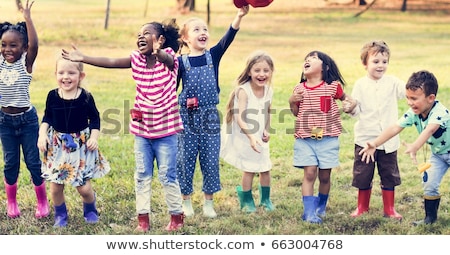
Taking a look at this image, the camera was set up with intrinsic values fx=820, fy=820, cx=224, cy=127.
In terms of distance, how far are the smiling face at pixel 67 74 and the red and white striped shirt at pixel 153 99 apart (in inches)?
15.9

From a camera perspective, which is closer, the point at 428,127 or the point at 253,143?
the point at 428,127

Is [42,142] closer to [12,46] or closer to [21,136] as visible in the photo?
[21,136]

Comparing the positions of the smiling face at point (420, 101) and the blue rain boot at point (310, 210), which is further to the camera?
the blue rain boot at point (310, 210)

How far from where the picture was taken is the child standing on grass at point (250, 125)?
18.8 feet

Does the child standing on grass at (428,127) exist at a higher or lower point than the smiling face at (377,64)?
lower

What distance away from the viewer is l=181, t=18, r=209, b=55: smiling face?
5547 mm

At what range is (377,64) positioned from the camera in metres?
5.68

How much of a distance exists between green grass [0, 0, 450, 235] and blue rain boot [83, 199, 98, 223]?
64 mm

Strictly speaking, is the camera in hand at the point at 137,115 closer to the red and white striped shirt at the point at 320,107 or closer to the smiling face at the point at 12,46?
the smiling face at the point at 12,46

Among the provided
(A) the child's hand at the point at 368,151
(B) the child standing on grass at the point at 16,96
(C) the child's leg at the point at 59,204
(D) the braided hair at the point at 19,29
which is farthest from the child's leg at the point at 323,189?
(D) the braided hair at the point at 19,29

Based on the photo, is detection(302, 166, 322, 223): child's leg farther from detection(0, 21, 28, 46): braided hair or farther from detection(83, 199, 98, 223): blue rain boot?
detection(0, 21, 28, 46): braided hair

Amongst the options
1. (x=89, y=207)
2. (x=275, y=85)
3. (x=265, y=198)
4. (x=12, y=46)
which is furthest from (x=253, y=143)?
(x=275, y=85)

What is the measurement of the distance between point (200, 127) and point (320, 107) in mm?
834
